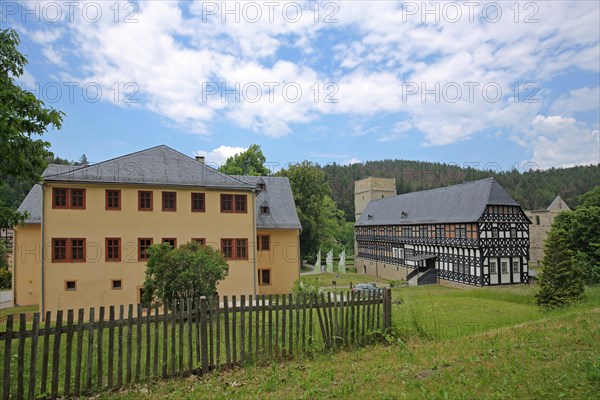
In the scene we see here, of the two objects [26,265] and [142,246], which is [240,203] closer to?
[142,246]

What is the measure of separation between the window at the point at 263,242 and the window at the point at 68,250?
9825 millimetres

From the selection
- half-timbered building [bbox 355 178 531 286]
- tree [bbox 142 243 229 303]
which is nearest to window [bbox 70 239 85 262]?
tree [bbox 142 243 229 303]

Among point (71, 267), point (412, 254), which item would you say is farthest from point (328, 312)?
point (412, 254)

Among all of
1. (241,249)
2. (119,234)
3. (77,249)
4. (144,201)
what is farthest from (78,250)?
(241,249)

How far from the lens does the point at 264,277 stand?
2372 cm

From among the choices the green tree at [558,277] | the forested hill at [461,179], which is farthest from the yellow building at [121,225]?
the forested hill at [461,179]

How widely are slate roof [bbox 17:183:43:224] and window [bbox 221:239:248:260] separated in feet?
33.9

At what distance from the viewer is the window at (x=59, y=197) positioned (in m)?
17.0

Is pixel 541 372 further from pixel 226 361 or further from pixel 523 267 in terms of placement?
pixel 523 267

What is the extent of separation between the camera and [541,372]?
5062mm

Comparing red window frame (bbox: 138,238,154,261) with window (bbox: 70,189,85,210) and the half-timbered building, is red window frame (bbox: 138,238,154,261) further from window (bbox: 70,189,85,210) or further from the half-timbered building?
the half-timbered building

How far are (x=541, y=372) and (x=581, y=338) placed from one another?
220cm

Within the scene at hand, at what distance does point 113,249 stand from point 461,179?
73565 mm

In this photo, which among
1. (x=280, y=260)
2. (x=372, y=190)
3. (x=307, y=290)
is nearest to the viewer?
(x=307, y=290)
